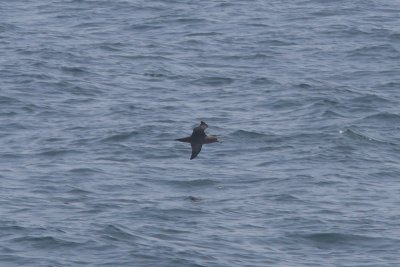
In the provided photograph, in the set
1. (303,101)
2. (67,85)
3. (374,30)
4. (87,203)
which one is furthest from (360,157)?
(374,30)

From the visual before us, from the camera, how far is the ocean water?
31641mm

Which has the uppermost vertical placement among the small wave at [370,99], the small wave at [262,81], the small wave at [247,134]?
the small wave at [247,134]

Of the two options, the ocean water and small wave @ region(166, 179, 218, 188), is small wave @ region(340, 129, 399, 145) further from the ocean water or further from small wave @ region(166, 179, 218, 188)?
small wave @ region(166, 179, 218, 188)

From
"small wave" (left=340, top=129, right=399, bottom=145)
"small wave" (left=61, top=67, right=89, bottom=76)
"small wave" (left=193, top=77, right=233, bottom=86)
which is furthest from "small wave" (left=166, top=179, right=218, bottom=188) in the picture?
"small wave" (left=61, top=67, right=89, bottom=76)

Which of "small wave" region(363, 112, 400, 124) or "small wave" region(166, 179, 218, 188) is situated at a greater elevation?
"small wave" region(166, 179, 218, 188)

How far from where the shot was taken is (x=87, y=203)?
33938 millimetres

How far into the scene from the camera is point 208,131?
4003cm

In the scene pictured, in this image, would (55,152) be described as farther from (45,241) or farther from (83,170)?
(45,241)

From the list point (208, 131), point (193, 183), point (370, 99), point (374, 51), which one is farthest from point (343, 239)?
point (374, 51)

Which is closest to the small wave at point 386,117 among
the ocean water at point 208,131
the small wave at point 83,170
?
the ocean water at point 208,131

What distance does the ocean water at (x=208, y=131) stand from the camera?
31.6 meters

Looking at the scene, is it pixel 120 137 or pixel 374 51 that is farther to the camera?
pixel 374 51

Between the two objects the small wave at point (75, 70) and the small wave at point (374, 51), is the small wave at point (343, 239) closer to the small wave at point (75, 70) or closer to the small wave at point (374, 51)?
the small wave at point (75, 70)

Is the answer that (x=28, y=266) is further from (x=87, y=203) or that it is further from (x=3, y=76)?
(x=3, y=76)
